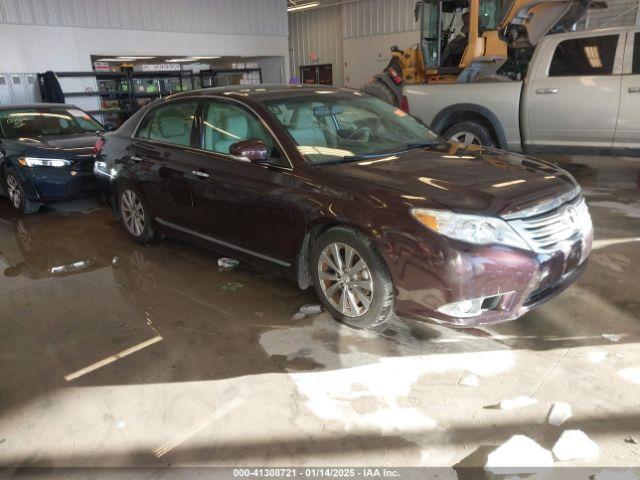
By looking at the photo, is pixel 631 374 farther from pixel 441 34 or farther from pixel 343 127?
pixel 441 34

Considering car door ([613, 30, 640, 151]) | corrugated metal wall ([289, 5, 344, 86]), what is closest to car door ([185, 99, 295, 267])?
car door ([613, 30, 640, 151])

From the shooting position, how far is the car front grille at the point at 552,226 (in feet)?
9.18

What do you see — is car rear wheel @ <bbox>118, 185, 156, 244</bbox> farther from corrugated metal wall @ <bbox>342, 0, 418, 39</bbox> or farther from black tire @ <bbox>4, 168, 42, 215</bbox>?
corrugated metal wall @ <bbox>342, 0, 418, 39</bbox>

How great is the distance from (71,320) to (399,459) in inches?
106

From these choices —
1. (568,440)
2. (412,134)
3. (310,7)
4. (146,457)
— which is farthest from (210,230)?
(310,7)

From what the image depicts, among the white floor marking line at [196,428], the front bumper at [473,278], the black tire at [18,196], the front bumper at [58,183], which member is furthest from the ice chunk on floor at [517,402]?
the black tire at [18,196]

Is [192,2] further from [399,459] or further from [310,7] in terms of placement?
[399,459]

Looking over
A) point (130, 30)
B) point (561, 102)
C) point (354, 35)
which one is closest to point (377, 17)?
point (354, 35)

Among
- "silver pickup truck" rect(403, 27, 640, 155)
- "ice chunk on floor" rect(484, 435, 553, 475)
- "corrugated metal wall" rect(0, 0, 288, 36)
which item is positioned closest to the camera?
"ice chunk on floor" rect(484, 435, 553, 475)

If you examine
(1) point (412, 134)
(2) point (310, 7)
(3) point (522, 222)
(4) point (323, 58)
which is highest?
(2) point (310, 7)

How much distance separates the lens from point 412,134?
13.4ft

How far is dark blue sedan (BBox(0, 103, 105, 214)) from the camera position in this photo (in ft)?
20.6

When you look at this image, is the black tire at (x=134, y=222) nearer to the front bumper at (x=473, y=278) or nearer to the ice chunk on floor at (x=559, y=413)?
the front bumper at (x=473, y=278)

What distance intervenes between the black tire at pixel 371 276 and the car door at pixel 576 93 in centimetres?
494
